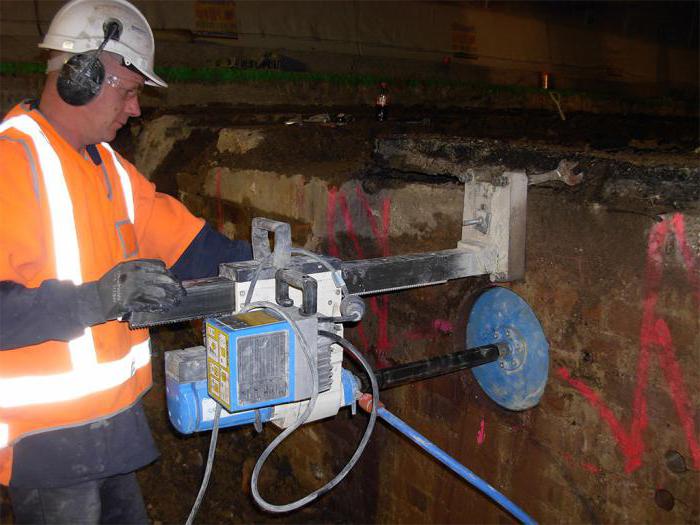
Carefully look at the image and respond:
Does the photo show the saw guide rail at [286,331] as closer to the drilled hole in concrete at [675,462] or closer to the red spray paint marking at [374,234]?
the drilled hole in concrete at [675,462]

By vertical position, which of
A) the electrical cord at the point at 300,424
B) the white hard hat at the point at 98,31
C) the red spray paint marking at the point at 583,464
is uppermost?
the white hard hat at the point at 98,31

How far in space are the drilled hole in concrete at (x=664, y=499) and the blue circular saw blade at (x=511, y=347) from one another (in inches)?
19.8

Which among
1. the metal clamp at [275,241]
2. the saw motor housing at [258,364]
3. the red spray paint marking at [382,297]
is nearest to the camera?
the saw motor housing at [258,364]

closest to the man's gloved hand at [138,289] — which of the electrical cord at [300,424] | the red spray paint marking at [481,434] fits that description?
the electrical cord at [300,424]

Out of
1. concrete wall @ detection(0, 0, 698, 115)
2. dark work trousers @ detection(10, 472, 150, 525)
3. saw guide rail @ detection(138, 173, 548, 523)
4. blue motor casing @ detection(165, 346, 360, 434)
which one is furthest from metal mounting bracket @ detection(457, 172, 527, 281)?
concrete wall @ detection(0, 0, 698, 115)

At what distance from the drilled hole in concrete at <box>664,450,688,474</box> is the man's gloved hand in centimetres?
161

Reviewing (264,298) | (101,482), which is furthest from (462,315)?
(101,482)

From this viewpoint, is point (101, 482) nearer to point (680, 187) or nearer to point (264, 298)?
point (264, 298)

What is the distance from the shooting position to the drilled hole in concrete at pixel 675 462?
1.98 meters

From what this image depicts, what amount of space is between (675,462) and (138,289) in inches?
68.1

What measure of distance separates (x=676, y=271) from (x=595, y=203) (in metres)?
0.34

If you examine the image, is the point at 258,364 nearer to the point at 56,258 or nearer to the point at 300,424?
the point at 300,424

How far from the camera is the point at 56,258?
1904 mm

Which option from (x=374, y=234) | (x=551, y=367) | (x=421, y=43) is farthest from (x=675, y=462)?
(x=421, y=43)
